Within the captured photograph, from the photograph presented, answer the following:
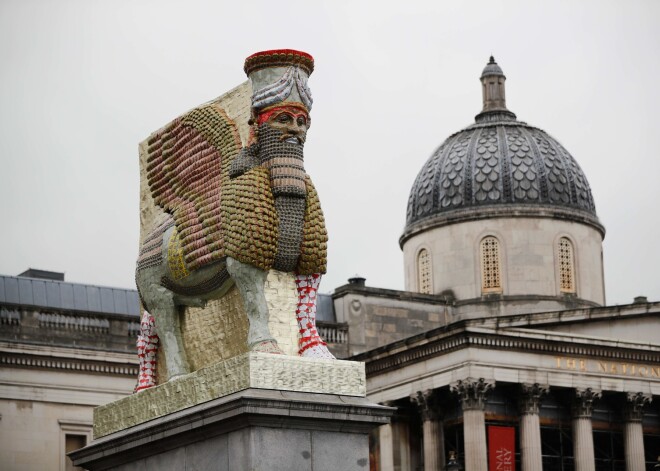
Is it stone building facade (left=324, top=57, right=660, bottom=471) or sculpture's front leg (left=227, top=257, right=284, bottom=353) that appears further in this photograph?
stone building facade (left=324, top=57, right=660, bottom=471)

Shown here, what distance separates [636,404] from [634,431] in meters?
1.08

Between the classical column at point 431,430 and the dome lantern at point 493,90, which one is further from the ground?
the dome lantern at point 493,90

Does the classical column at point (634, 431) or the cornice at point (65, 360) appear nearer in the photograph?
the cornice at point (65, 360)

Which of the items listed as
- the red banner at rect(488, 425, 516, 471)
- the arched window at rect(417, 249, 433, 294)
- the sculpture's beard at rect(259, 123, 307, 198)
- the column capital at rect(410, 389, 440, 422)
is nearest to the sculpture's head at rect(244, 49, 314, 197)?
the sculpture's beard at rect(259, 123, 307, 198)

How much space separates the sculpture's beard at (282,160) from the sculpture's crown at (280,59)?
2.62 ft

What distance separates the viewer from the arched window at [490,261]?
218 feet

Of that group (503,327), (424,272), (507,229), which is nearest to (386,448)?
(503,327)

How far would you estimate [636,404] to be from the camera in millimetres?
57688

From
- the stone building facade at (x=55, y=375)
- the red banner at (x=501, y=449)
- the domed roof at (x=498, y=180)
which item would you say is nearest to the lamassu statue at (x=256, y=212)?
the red banner at (x=501, y=449)

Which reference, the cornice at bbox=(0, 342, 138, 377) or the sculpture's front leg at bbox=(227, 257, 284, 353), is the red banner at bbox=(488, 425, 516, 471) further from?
the sculpture's front leg at bbox=(227, 257, 284, 353)

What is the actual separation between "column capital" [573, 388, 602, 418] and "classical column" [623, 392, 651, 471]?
67.5 inches

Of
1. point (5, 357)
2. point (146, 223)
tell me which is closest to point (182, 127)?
point (146, 223)

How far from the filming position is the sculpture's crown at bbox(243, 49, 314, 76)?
2025 cm

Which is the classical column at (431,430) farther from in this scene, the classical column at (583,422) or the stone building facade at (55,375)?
the stone building facade at (55,375)
